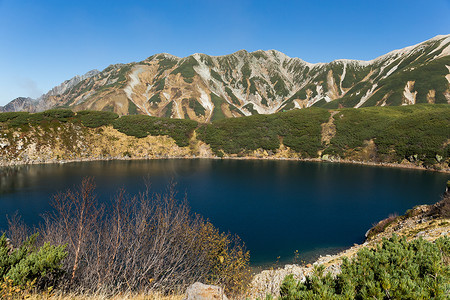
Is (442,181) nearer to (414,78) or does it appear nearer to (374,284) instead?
(374,284)

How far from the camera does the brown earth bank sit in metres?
79.9

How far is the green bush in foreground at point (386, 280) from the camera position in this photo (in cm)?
575

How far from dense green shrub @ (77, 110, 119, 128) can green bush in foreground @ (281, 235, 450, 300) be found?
117 m

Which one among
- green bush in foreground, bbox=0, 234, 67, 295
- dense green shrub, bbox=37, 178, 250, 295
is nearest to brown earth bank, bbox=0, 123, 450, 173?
dense green shrub, bbox=37, 178, 250, 295

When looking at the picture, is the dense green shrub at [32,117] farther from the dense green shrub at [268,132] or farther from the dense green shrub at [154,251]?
the dense green shrub at [154,251]

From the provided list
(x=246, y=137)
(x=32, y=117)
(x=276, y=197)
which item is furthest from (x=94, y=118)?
(x=276, y=197)

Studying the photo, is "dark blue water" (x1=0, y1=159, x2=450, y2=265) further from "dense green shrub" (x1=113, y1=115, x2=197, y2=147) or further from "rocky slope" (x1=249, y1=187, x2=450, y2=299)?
"dense green shrub" (x1=113, y1=115, x2=197, y2=147)

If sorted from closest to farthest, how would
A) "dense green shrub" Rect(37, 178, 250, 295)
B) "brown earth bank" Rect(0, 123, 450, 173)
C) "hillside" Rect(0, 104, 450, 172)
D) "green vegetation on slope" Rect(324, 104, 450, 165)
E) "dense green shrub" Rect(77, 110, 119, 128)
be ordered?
"dense green shrub" Rect(37, 178, 250, 295)
"brown earth bank" Rect(0, 123, 450, 173)
"green vegetation on slope" Rect(324, 104, 450, 165)
"hillside" Rect(0, 104, 450, 172)
"dense green shrub" Rect(77, 110, 119, 128)

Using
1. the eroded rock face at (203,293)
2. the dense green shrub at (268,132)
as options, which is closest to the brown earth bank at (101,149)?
the dense green shrub at (268,132)

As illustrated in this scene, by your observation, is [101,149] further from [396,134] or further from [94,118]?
[396,134]

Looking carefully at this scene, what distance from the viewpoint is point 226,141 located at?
117625 millimetres

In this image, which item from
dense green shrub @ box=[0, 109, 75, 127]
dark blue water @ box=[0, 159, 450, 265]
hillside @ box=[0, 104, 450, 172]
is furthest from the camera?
dense green shrub @ box=[0, 109, 75, 127]

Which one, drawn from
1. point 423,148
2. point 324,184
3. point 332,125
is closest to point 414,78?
point 332,125

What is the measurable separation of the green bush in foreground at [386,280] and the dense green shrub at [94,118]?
117m
